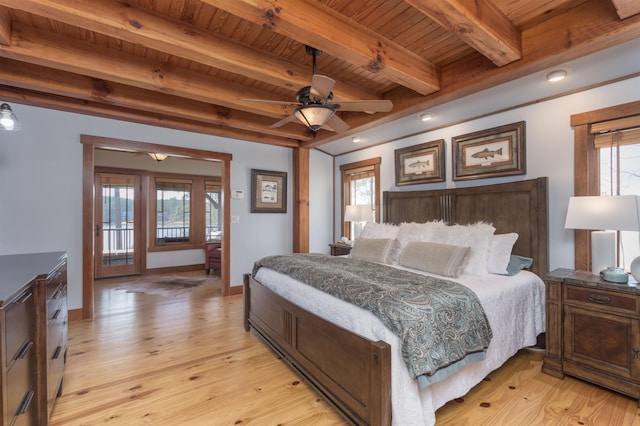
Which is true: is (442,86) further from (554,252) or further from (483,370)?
(483,370)

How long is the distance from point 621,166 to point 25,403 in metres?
4.30

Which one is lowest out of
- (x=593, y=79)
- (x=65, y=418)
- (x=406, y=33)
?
(x=65, y=418)

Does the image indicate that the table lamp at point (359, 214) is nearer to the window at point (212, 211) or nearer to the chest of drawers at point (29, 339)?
the chest of drawers at point (29, 339)

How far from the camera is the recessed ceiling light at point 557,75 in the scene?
8.34ft

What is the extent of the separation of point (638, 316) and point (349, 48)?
2681mm

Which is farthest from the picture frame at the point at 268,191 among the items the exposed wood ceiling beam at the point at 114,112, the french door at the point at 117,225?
the french door at the point at 117,225

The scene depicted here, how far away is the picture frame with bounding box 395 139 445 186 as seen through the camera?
12.7 ft

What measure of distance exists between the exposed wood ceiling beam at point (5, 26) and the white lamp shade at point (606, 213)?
4385 mm

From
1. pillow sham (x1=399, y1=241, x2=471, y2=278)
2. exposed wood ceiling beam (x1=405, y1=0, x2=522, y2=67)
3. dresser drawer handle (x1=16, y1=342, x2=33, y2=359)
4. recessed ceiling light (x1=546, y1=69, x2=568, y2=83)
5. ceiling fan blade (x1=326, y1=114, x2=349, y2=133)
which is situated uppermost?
exposed wood ceiling beam (x1=405, y1=0, x2=522, y2=67)

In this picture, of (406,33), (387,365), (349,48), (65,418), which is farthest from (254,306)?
(406,33)

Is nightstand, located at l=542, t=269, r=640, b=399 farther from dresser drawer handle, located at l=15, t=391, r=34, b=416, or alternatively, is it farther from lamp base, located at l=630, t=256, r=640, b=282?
dresser drawer handle, located at l=15, t=391, r=34, b=416

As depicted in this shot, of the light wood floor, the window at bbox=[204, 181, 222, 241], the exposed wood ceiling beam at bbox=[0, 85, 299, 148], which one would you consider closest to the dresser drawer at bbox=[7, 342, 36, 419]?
the light wood floor

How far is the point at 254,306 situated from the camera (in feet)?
10.6

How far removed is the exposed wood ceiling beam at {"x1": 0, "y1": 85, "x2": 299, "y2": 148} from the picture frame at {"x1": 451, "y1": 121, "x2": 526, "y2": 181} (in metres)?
2.96
